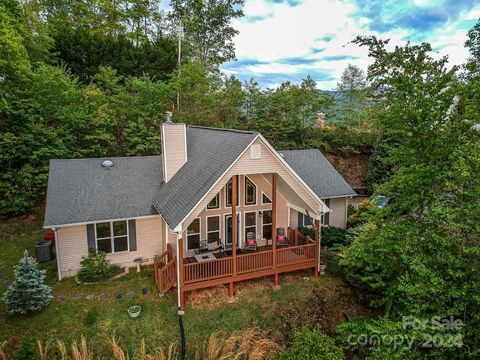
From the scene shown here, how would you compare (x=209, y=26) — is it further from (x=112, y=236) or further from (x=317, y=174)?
(x=112, y=236)

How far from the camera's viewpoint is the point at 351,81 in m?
35.7

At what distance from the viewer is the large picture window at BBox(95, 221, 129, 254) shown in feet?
37.7

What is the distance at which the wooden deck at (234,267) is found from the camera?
9828 millimetres

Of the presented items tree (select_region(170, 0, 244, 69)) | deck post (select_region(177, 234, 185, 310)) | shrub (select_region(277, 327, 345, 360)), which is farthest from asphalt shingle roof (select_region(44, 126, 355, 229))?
tree (select_region(170, 0, 244, 69))

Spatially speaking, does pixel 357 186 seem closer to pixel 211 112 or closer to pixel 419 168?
pixel 211 112

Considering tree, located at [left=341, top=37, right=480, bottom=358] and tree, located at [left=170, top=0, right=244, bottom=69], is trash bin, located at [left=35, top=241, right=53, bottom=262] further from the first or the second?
tree, located at [left=170, top=0, right=244, bottom=69]

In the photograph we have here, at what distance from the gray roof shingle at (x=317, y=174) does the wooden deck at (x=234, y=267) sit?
4.57m

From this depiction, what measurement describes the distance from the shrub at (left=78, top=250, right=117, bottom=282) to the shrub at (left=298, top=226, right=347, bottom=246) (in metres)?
9.15

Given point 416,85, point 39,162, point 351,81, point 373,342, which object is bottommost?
point 373,342

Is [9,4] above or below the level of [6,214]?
above

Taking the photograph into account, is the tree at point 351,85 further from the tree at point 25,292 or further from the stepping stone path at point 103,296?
the tree at point 25,292

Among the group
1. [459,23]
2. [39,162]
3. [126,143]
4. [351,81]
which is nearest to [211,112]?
[126,143]

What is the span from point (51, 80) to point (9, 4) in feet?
20.1

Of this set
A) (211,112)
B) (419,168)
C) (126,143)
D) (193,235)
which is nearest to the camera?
(419,168)
